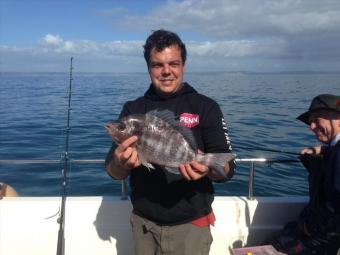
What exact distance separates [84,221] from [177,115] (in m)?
2.09

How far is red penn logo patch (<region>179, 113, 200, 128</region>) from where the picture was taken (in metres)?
2.86

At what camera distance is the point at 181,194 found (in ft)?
9.52

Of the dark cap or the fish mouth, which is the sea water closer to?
the dark cap

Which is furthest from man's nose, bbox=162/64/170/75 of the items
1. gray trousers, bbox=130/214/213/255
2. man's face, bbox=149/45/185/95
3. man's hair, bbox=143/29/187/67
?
gray trousers, bbox=130/214/213/255

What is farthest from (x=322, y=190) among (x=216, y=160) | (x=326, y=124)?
(x=216, y=160)

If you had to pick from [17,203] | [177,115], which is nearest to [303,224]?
[177,115]

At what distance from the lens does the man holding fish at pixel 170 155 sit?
271 centimetres

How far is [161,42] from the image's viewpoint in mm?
2850

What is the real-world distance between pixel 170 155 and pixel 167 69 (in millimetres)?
672

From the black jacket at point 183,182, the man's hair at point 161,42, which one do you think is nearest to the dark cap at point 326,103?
the black jacket at point 183,182

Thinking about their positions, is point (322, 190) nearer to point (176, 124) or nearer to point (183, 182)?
point (183, 182)

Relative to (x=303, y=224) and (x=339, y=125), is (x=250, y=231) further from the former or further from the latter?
(x=339, y=125)

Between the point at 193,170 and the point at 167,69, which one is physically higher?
the point at 167,69

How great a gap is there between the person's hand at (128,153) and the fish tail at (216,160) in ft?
1.53
